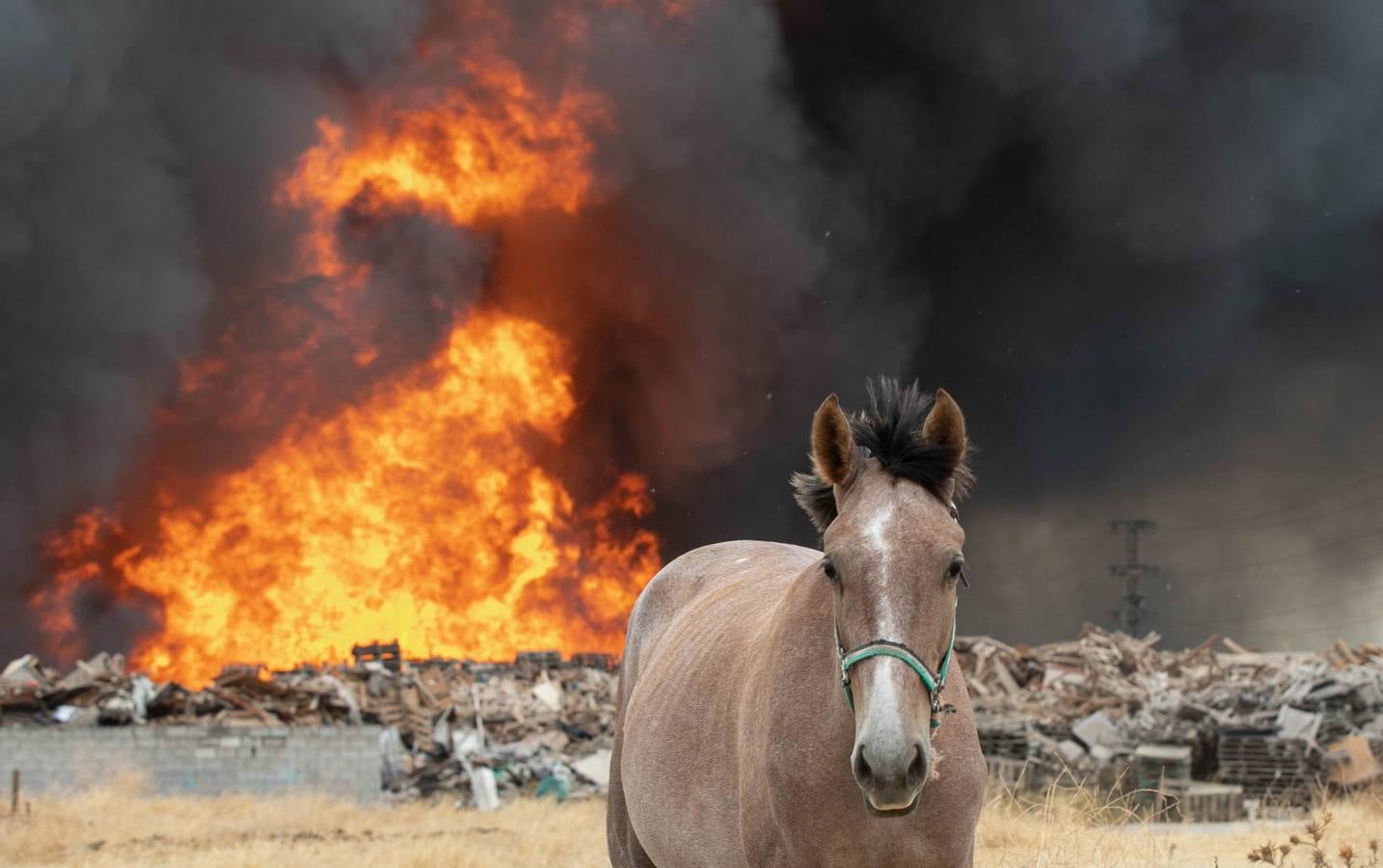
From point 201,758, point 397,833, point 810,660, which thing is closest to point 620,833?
point 810,660

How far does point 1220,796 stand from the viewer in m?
14.8

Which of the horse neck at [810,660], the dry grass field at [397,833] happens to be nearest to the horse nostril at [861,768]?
the horse neck at [810,660]

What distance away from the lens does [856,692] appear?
2.96m

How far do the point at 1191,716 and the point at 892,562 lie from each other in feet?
59.7

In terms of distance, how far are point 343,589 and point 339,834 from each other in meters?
17.1

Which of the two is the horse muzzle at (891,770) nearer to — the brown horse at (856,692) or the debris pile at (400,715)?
the brown horse at (856,692)

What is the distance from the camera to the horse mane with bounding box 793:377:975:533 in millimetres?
3367

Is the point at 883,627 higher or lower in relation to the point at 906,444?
lower

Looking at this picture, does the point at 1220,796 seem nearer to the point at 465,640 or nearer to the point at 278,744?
the point at 278,744

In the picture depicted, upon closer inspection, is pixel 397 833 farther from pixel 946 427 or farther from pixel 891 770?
pixel 891 770

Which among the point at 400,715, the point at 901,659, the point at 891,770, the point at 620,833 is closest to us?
the point at 891,770

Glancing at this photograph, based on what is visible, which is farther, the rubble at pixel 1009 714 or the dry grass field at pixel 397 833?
the rubble at pixel 1009 714

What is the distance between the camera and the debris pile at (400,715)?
19.6 m

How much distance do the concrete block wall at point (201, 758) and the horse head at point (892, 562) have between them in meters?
17.0
